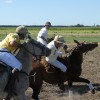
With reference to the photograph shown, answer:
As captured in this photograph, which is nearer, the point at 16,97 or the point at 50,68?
the point at 16,97

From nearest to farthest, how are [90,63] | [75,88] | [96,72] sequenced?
[75,88] → [96,72] → [90,63]

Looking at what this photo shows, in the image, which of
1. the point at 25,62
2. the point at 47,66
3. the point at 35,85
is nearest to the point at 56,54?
the point at 47,66

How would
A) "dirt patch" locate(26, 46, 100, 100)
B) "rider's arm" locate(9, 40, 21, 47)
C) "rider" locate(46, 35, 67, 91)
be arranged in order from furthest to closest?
"dirt patch" locate(26, 46, 100, 100) → "rider" locate(46, 35, 67, 91) → "rider's arm" locate(9, 40, 21, 47)

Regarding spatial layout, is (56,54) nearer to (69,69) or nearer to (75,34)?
(69,69)

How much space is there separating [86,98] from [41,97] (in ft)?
5.22

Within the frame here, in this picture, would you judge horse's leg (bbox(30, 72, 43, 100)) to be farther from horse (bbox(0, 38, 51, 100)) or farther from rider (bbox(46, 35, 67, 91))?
horse (bbox(0, 38, 51, 100))

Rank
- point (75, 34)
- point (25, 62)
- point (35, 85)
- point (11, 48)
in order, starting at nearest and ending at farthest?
point (11, 48), point (25, 62), point (35, 85), point (75, 34)

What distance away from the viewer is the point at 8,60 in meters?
10.1

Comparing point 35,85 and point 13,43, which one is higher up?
point 13,43

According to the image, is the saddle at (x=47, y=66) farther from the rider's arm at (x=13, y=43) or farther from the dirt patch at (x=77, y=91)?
the rider's arm at (x=13, y=43)

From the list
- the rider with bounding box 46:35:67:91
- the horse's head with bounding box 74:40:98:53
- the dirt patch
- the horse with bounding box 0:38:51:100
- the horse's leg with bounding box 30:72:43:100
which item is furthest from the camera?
the horse's head with bounding box 74:40:98:53

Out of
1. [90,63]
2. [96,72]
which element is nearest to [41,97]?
[96,72]

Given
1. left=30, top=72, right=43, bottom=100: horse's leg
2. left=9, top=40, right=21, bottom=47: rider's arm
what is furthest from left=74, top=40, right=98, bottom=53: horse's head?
left=9, top=40, right=21, bottom=47: rider's arm

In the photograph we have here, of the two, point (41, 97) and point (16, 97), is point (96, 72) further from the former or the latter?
point (16, 97)
